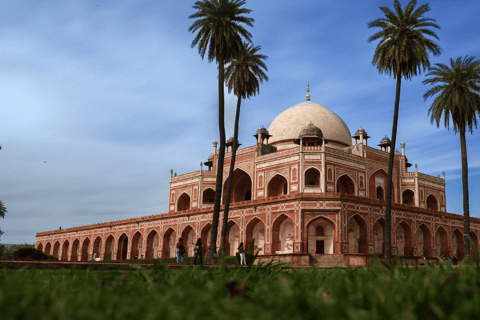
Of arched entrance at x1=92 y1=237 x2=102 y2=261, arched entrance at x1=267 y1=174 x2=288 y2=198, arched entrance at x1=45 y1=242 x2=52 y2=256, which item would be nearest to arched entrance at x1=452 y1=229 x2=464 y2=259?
arched entrance at x1=267 y1=174 x2=288 y2=198

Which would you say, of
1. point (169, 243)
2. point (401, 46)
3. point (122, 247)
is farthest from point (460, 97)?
point (122, 247)

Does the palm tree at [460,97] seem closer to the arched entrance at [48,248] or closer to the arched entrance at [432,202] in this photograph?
the arched entrance at [432,202]

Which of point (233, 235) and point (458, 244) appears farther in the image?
point (458, 244)

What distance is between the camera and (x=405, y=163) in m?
45.6

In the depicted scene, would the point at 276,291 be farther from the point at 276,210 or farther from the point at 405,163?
the point at 405,163

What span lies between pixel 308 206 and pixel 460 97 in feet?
42.6

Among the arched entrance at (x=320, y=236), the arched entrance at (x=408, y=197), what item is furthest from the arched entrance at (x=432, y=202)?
the arched entrance at (x=320, y=236)

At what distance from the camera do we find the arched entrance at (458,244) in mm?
41938

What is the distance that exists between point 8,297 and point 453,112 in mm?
30609

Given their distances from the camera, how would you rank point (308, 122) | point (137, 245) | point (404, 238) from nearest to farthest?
1. point (404, 238)
2. point (308, 122)
3. point (137, 245)

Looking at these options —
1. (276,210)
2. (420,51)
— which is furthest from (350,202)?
(420,51)

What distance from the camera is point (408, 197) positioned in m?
45.2

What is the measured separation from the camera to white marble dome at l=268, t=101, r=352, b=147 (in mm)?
45688

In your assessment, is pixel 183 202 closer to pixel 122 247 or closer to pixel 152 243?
pixel 152 243
